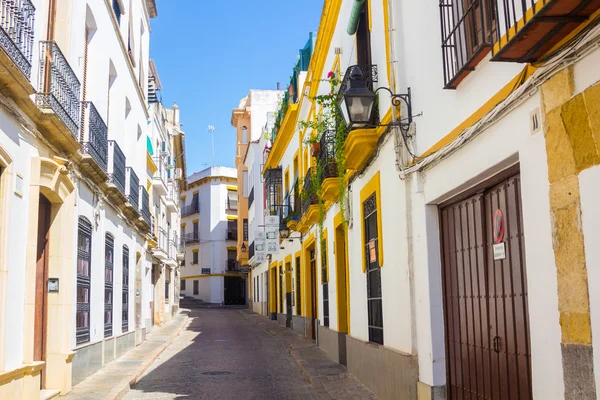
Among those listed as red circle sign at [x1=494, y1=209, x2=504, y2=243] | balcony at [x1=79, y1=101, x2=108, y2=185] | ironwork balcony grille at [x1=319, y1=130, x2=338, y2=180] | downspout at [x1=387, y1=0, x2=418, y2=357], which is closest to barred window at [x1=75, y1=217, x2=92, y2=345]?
balcony at [x1=79, y1=101, x2=108, y2=185]

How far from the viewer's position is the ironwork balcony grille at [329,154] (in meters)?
11.1

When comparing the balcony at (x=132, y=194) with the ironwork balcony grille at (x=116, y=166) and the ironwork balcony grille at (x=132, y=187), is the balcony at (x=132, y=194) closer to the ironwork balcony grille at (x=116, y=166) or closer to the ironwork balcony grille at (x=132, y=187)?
the ironwork balcony grille at (x=132, y=187)

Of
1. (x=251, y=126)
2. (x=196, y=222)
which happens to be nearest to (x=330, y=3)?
(x=251, y=126)

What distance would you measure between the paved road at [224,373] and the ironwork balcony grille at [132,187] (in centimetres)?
360

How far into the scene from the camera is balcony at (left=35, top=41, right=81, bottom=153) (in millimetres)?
7844

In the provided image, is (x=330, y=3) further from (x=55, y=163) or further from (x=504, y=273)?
(x=504, y=273)

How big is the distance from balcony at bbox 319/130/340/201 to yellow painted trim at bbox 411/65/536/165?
A: 15.5 ft

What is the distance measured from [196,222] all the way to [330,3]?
4104 centimetres

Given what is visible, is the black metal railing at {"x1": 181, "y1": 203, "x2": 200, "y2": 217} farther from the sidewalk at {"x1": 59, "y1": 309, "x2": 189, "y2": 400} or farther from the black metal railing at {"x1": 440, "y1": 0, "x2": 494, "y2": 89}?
the black metal railing at {"x1": 440, "y1": 0, "x2": 494, "y2": 89}

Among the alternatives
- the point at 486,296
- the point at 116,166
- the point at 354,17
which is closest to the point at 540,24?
the point at 486,296

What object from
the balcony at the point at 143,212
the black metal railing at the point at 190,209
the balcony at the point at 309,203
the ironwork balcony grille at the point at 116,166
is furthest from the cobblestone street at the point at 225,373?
the black metal railing at the point at 190,209

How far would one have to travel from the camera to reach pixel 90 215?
430 inches

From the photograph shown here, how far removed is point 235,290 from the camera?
4934cm

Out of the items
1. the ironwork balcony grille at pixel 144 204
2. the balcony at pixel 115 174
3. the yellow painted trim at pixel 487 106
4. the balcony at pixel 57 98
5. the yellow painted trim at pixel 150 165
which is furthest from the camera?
the yellow painted trim at pixel 150 165
